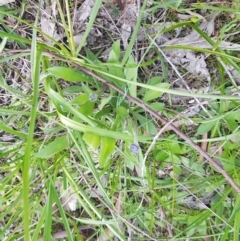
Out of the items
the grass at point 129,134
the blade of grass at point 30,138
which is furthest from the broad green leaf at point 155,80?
the blade of grass at point 30,138

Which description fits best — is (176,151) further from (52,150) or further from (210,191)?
(52,150)

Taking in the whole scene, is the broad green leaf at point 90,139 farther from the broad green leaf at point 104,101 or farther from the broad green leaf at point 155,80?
the broad green leaf at point 155,80

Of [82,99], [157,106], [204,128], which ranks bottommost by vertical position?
[204,128]

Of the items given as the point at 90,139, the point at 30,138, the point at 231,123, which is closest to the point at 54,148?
the point at 90,139

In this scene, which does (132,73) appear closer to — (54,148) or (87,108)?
(87,108)

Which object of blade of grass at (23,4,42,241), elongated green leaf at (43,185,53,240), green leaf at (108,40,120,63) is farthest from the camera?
green leaf at (108,40,120,63)

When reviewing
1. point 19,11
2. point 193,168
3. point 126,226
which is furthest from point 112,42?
point 126,226

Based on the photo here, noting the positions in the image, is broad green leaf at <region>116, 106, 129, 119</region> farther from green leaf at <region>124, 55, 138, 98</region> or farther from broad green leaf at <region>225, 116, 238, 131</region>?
broad green leaf at <region>225, 116, 238, 131</region>

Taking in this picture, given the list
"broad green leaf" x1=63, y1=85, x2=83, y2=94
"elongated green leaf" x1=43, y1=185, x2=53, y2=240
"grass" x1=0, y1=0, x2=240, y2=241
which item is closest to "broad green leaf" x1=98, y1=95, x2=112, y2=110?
"grass" x1=0, y1=0, x2=240, y2=241
